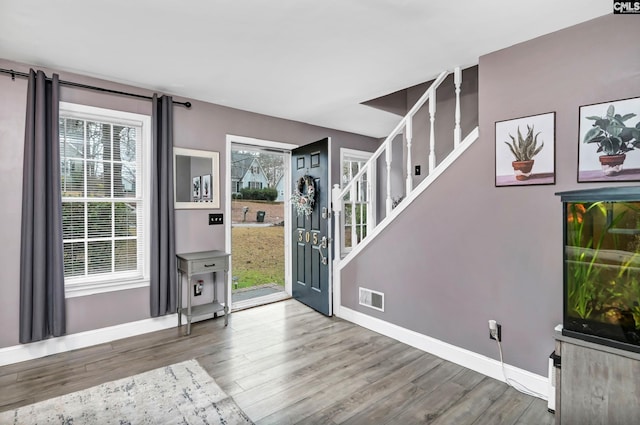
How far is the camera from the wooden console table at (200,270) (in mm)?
3250

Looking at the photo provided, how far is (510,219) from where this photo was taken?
239cm

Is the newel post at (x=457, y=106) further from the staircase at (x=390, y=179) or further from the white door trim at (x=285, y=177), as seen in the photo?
the white door trim at (x=285, y=177)

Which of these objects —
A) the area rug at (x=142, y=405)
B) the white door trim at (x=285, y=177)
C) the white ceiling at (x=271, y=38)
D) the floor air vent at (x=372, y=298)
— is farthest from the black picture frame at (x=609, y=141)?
the white door trim at (x=285, y=177)

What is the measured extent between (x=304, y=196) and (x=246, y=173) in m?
1.47

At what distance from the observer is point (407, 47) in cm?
244

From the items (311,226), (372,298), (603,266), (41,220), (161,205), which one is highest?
(161,205)

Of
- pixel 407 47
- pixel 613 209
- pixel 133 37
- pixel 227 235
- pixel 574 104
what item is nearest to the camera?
pixel 613 209

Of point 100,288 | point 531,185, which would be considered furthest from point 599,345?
point 100,288

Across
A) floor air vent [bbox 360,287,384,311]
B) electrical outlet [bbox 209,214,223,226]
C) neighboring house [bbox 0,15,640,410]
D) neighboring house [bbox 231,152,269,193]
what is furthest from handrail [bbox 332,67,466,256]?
neighboring house [bbox 231,152,269,193]

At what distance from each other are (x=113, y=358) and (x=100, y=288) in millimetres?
686

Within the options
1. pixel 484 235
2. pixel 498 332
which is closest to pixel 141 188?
pixel 484 235

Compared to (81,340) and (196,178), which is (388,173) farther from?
(81,340)

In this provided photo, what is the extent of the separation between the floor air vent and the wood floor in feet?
0.92

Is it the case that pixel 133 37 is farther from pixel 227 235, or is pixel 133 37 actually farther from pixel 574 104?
pixel 574 104
